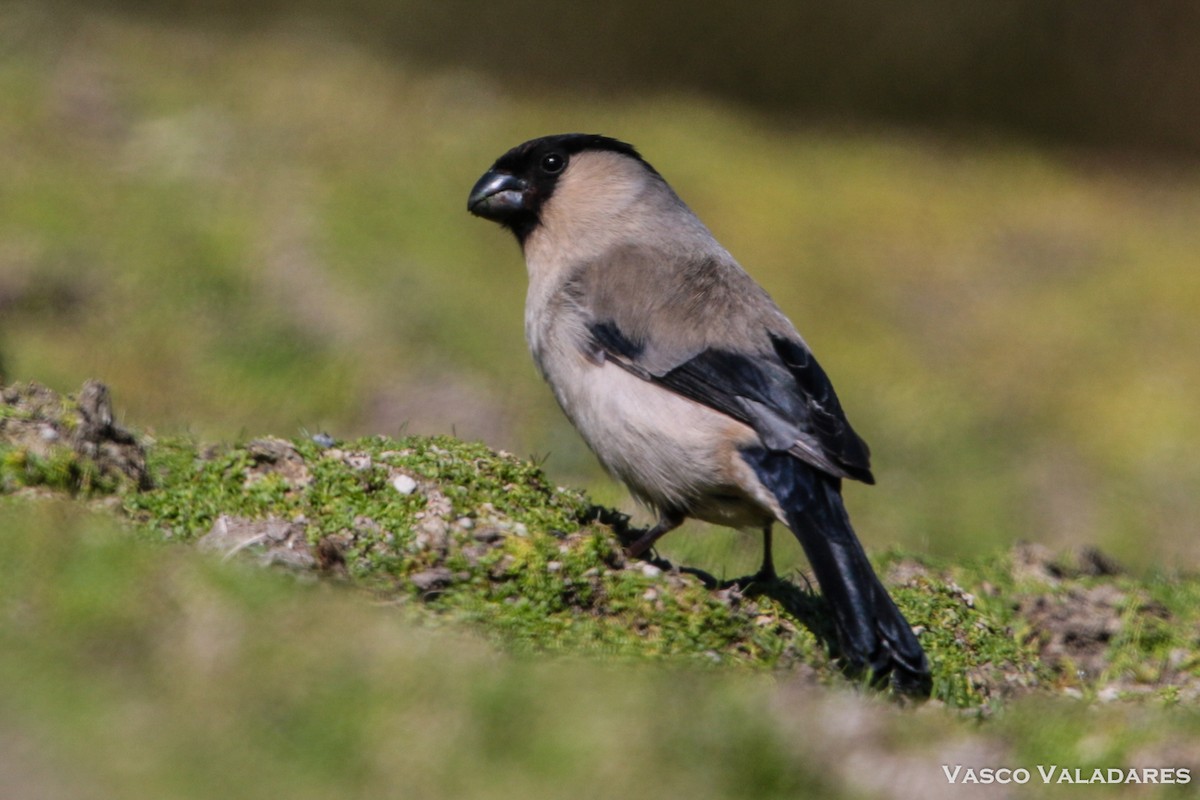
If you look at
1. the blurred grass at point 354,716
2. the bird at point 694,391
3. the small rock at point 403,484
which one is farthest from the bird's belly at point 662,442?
the blurred grass at point 354,716

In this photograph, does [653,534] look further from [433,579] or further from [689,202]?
[689,202]

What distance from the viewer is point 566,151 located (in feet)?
27.6

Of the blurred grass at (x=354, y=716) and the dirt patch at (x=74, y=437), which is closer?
the blurred grass at (x=354, y=716)

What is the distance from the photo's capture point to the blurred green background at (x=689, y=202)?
40.4 ft

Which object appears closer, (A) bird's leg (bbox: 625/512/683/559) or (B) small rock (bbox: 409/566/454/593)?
(B) small rock (bbox: 409/566/454/593)

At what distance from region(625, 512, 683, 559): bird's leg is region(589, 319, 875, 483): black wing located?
601 mm

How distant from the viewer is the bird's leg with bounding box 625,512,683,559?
691 centimetres

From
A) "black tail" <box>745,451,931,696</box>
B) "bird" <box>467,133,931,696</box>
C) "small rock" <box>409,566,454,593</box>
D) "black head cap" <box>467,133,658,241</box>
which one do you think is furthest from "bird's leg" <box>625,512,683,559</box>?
"black head cap" <box>467,133,658,241</box>

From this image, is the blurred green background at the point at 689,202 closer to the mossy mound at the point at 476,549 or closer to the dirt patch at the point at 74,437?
the mossy mound at the point at 476,549

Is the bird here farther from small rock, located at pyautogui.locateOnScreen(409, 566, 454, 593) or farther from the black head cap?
small rock, located at pyautogui.locateOnScreen(409, 566, 454, 593)

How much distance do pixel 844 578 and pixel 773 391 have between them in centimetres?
99

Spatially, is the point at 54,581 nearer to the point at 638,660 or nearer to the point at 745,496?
the point at 638,660

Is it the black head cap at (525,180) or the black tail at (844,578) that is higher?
the black head cap at (525,180)

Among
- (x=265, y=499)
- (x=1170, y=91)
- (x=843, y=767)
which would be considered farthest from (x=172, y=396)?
(x=1170, y=91)
